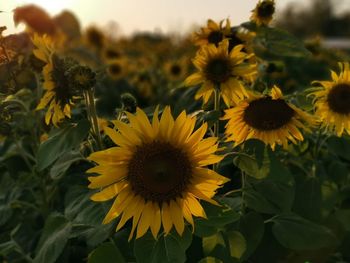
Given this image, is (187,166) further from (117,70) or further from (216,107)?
(117,70)

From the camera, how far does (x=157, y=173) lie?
5.13ft

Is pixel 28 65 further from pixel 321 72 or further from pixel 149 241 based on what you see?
pixel 321 72

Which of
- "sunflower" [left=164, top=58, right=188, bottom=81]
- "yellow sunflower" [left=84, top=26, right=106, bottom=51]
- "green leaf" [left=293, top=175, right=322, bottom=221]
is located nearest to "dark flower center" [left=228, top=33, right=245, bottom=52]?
"green leaf" [left=293, top=175, right=322, bottom=221]

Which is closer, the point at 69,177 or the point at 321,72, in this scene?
the point at 69,177

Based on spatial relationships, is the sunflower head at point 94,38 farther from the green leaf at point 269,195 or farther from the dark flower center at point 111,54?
the green leaf at point 269,195

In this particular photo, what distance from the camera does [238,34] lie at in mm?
2449

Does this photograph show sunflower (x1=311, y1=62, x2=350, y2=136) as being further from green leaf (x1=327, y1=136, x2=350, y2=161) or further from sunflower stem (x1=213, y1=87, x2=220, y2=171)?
sunflower stem (x1=213, y1=87, x2=220, y2=171)

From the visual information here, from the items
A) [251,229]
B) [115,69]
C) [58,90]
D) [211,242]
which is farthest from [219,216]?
[115,69]

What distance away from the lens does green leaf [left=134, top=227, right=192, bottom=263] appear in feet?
5.18

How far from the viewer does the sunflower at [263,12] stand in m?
2.40

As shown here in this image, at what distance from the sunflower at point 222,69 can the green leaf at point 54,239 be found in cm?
62

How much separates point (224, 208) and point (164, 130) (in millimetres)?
306

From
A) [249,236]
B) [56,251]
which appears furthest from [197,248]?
[56,251]

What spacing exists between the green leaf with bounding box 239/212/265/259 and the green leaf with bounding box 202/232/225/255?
14cm
